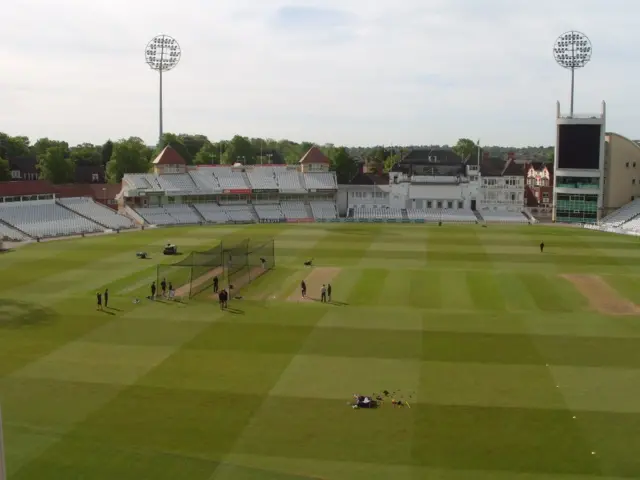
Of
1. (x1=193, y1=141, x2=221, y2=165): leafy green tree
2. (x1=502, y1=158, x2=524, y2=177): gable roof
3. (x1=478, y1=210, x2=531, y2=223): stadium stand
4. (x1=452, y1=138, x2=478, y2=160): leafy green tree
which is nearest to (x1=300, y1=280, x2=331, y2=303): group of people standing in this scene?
(x1=478, y1=210, x2=531, y2=223): stadium stand

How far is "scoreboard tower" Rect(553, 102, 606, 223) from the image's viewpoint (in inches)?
2726

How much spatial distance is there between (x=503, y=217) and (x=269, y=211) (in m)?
25.8

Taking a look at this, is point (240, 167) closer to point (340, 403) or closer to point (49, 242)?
point (49, 242)

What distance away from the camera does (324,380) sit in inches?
771

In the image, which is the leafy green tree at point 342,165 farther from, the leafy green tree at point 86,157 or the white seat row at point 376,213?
the leafy green tree at point 86,157

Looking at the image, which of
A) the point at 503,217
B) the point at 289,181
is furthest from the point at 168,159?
the point at 503,217

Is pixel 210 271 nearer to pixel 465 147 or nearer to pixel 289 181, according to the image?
pixel 289 181

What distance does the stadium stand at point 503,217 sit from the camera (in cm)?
7356

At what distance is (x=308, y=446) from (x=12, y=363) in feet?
36.2

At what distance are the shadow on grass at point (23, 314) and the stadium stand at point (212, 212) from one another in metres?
42.2

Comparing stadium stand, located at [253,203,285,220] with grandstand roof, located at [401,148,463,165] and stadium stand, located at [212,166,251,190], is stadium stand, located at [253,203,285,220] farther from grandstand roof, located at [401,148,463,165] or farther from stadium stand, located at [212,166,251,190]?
grandstand roof, located at [401,148,463,165]

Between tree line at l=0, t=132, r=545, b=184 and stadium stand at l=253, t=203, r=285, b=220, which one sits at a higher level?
tree line at l=0, t=132, r=545, b=184

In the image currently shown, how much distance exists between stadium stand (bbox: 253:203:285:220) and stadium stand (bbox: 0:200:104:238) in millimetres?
18437

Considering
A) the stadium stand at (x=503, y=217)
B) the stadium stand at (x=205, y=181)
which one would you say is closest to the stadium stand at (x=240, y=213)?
the stadium stand at (x=205, y=181)
